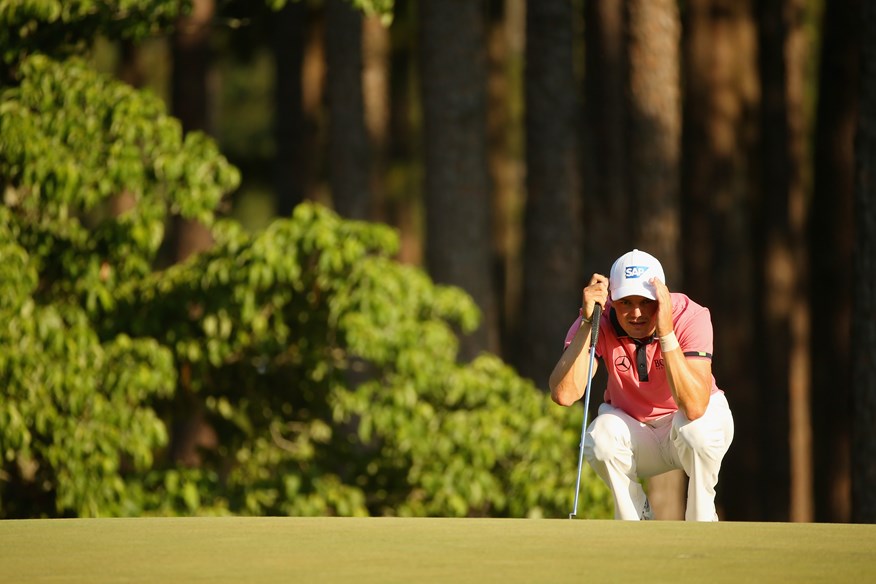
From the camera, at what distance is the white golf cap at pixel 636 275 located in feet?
21.9

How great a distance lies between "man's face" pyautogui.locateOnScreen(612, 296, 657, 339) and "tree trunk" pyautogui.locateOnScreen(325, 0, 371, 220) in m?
9.49

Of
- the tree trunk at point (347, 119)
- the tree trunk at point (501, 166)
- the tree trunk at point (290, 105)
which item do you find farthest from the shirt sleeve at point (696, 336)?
the tree trunk at point (501, 166)

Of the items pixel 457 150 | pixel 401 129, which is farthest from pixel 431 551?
pixel 401 129

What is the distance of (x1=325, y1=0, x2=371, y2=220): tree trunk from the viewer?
53.4 feet

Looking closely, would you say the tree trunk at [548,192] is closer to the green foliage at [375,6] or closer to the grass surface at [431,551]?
the green foliage at [375,6]

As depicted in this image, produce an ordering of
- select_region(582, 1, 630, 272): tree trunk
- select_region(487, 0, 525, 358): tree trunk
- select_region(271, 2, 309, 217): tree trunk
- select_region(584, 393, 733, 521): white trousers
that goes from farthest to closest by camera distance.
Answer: select_region(487, 0, 525, 358): tree trunk, select_region(271, 2, 309, 217): tree trunk, select_region(582, 1, 630, 272): tree trunk, select_region(584, 393, 733, 521): white trousers

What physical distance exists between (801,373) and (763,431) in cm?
155

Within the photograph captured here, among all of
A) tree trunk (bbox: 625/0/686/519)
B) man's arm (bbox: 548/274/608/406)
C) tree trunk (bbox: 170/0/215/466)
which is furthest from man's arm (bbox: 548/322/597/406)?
tree trunk (bbox: 170/0/215/466)

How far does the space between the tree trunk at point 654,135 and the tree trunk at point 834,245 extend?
342cm

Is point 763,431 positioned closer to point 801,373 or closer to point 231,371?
point 801,373

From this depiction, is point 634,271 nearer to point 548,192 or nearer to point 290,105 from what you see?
point 548,192

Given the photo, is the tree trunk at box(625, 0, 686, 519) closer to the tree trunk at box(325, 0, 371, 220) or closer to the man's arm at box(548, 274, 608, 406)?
the tree trunk at box(325, 0, 371, 220)

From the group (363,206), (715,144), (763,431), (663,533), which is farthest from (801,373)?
(663,533)

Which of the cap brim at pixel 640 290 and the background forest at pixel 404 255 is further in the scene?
the background forest at pixel 404 255
